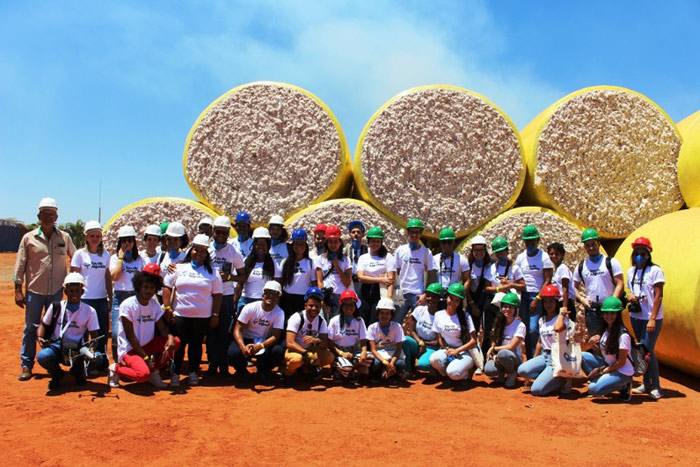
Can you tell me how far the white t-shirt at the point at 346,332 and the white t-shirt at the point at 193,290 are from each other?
120 cm

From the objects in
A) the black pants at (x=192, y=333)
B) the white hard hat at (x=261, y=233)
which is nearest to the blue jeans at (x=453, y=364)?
the white hard hat at (x=261, y=233)

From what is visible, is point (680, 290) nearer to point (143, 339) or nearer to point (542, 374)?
point (542, 374)

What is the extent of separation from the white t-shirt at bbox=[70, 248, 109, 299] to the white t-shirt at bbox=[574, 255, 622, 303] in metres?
4.80

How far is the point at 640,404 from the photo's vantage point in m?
5.18

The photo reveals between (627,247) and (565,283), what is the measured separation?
57.3 inches

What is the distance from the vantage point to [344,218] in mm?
7000

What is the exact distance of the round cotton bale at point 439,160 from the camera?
279 inches

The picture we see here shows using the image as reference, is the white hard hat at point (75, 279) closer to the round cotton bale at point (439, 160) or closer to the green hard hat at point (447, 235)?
the round cotton bale at point (439, 160)

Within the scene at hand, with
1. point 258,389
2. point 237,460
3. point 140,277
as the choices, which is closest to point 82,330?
→ point 140,277

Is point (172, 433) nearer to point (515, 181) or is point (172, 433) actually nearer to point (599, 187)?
point (515, 181)

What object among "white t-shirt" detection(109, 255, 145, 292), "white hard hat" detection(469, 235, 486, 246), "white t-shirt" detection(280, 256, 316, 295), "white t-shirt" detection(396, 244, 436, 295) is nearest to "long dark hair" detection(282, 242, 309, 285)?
"white t-shirt" detection(280, 256, 316, 295)

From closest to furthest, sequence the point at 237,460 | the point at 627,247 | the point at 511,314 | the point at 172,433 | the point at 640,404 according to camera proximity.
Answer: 1. the point at 237,460
2. the point at 172,433
3. the point at 640,404
4. the point at 511,314
5. the point at 627,247

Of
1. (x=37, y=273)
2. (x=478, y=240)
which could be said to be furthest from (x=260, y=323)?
(x=478, y=240)

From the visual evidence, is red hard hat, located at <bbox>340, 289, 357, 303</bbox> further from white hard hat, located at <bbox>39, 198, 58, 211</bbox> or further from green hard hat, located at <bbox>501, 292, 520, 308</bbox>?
white hard hat, located at <bbox>39, 198, 58, 211</bbox>
